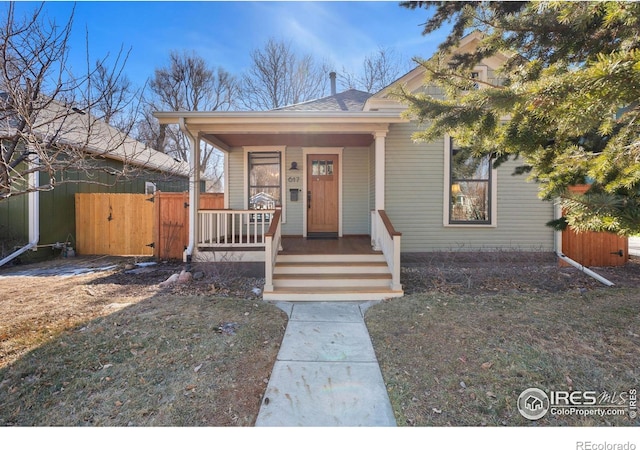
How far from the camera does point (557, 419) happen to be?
2.09 meters

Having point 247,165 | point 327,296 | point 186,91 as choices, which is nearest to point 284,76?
point 186,91

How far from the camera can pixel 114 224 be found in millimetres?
8312

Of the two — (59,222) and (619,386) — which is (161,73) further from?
(619,386)

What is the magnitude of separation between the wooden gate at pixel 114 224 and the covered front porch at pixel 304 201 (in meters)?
2.71

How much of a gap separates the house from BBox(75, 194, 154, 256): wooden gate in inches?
107

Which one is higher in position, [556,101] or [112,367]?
[556,101]

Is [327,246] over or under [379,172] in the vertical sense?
under

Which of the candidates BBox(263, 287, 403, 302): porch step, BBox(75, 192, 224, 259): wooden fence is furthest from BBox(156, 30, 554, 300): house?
BBox(75, 192, 224, 259): wooden fence

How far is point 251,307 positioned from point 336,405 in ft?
7.46

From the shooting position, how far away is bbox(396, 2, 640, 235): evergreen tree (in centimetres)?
198

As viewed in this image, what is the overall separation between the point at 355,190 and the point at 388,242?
286 cm

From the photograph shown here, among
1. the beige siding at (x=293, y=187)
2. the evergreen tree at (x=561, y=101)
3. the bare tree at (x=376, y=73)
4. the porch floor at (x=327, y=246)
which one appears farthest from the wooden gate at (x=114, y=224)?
the bare tree at (x=376, y=73)

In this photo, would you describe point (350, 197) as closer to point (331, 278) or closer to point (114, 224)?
point (331, 278)
